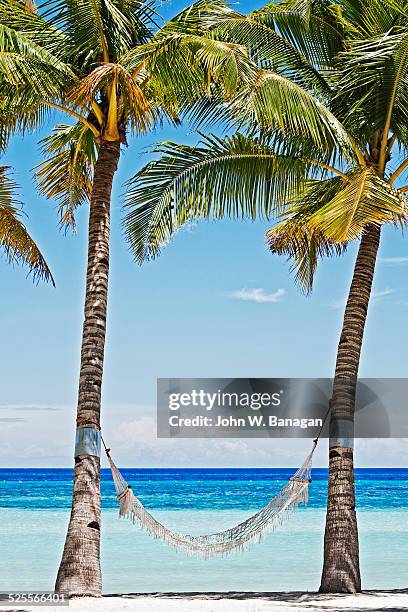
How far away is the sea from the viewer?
11.4 m

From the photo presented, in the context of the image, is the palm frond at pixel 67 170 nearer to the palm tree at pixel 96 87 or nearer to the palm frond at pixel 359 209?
the palm tree at pixel 96 87

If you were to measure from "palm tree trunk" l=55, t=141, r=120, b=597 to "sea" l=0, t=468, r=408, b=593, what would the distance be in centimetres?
169

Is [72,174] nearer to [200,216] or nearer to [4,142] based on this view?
[4,142]

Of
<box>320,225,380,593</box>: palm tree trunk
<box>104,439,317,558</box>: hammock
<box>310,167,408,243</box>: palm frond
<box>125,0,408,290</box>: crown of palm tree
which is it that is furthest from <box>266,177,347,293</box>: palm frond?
<box>104,439,317,558</box>: hammock

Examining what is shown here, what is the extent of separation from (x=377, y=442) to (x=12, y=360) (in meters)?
12.0

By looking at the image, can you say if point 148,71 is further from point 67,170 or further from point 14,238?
point 14,238

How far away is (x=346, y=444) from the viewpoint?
22.0ft

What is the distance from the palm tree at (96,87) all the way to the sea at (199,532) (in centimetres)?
181

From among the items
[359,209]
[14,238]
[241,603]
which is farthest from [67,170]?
[241,603]

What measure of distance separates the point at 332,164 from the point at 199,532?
14.8m

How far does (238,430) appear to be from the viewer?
34.0m

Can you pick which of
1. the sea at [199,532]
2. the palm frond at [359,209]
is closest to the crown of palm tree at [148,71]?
the palm frond at [359,209]

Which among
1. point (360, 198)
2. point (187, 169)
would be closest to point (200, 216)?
point (187, 169)

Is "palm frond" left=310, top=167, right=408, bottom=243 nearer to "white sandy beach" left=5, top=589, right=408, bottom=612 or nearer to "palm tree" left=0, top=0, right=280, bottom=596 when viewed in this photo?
"palm tree" left=0, top=0, right=280, bottom=596
